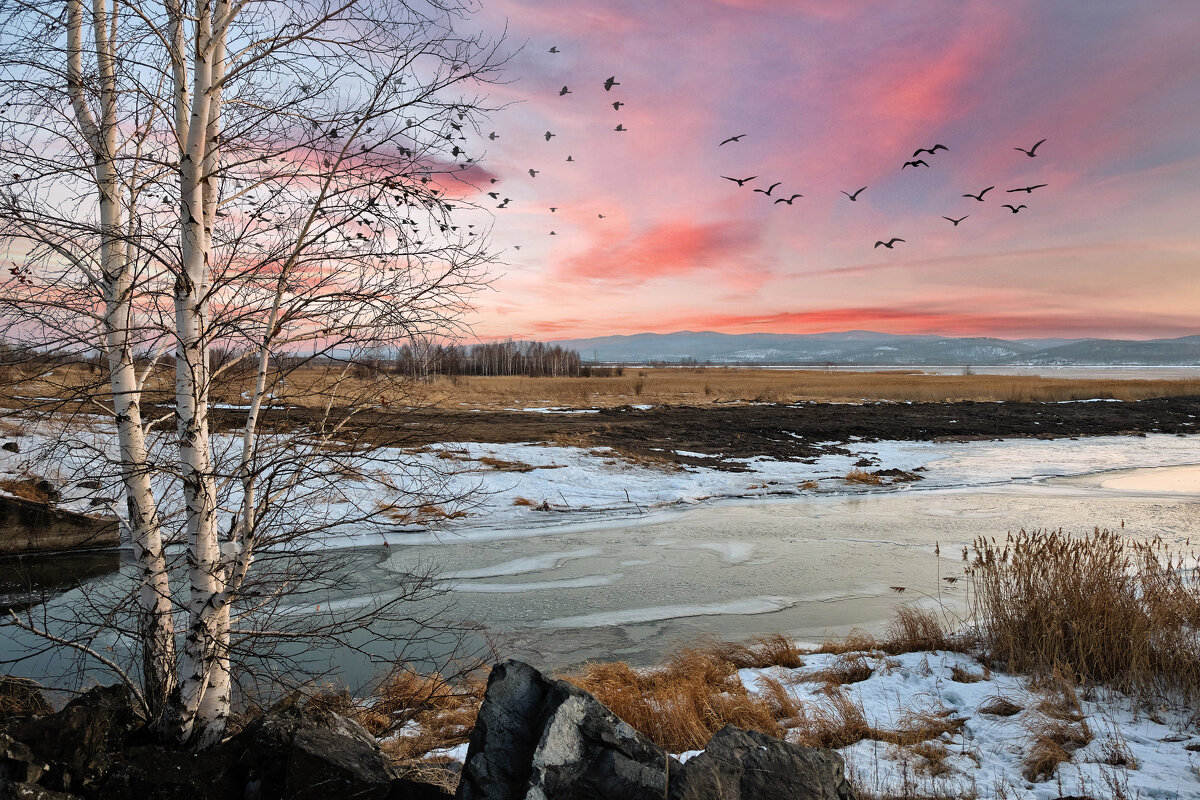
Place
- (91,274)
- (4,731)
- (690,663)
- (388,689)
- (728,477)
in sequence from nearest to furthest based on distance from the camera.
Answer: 1. (4,731)
2. (91,274)
3. (388,689)
4. (690,663)
5. (728,477)

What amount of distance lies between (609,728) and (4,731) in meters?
3.22

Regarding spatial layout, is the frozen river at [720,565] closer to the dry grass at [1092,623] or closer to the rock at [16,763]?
the dry grass at [1092,623]

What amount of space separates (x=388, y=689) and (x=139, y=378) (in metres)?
3.19

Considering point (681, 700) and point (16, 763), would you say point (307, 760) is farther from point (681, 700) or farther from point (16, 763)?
point (681, 700)

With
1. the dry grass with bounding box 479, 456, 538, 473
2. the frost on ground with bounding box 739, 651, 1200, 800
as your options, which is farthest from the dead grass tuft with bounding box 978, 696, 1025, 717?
the dry grass with bounding box 479, 456, 538, 473

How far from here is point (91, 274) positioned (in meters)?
3.71

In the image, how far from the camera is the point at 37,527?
1009 centimetres

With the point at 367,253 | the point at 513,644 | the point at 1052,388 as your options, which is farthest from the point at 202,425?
the point at 1052,388

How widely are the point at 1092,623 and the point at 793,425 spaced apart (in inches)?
896

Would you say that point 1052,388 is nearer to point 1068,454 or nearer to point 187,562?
point 1068,454

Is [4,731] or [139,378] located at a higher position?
[139,378]

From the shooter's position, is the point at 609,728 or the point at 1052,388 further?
the point at 1052,388

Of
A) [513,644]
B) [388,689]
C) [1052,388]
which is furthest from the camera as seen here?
[1052,388]

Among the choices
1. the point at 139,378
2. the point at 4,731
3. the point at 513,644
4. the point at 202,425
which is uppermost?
the point at 139,378
